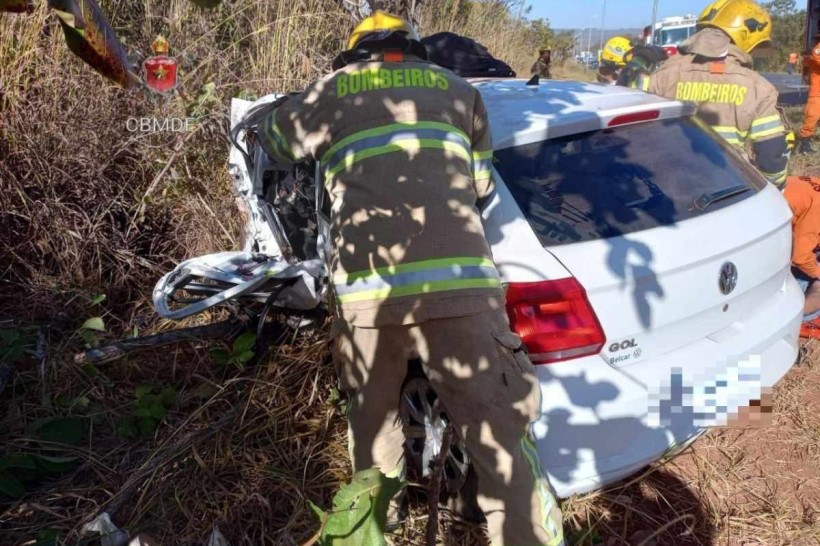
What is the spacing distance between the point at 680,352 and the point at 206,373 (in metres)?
2.39

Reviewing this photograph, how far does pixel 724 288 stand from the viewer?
2.36m

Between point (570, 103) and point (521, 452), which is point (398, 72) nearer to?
point (570, 103)

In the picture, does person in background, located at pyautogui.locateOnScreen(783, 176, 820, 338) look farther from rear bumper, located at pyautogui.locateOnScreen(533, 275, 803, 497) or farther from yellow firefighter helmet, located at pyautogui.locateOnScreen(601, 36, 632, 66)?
yellow firefighter helmet, located at pyautogui.locateOnScreen(601, 36, 632, 66)

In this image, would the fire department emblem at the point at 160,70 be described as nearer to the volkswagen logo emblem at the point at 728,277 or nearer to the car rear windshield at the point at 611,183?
the car rear windshield at the point at 611,183

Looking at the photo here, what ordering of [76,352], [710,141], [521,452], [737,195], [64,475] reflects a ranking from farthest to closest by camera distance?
[76,352], [64,475], [710,141], [737,195], [521,452]

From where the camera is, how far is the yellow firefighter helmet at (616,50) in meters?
9.05

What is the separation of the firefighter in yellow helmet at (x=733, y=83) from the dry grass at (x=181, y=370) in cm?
145

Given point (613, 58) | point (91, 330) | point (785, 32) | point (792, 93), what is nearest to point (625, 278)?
point (91, 330)

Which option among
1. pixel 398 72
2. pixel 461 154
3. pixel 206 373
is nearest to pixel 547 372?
pixel 461 154

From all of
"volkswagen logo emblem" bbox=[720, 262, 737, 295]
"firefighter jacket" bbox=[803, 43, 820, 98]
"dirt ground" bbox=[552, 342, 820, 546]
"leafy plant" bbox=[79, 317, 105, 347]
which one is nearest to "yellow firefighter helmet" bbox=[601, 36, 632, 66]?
"firefighter jacket" bbox=[803, 43, 820, 98]

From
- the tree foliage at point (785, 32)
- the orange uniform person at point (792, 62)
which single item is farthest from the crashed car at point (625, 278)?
the tree foliage at point (785, 32)

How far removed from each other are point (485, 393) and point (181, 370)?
2.14 metres

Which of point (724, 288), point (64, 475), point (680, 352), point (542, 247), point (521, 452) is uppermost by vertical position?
point (542, 247)

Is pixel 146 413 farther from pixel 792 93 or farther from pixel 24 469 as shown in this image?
pixel 792 93
